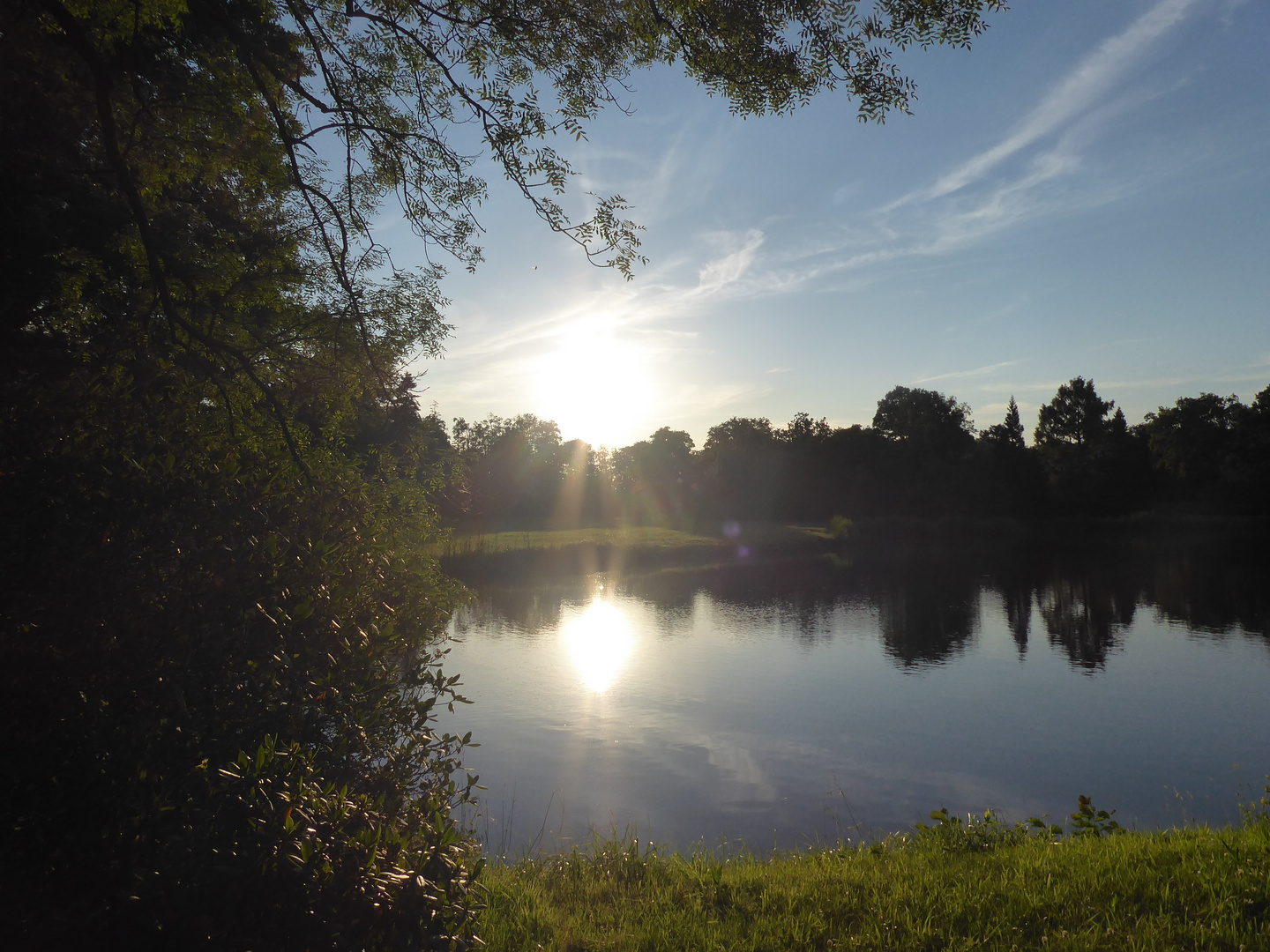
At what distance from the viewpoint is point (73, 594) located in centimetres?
360

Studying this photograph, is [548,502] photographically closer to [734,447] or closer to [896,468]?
[734,447]

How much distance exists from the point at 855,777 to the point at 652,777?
2908 mm

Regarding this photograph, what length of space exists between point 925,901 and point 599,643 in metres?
17.1

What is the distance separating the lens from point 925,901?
482 centimetres

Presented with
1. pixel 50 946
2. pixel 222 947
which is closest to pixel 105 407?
pixel 50 946

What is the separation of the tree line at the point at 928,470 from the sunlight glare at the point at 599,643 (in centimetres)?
4330

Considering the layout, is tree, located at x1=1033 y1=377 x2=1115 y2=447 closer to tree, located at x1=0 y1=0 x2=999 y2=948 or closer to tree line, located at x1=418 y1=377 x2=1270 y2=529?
tree line, located at x1=418 y1=377 x2=1270 y2=529

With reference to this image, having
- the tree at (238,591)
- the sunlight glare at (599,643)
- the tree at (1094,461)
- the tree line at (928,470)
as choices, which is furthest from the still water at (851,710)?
the tree at (1094,461)

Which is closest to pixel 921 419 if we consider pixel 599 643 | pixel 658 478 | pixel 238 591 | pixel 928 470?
pixel 928 470

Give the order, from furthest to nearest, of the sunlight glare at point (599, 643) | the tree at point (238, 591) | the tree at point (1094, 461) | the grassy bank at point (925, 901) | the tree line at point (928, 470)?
the tree at point (1094, 461)
the tree line at point (928, 470)
the sunlight glare at point (599, 643)
the grassy bank at point (925, 901)
the tree at point (238, 591)

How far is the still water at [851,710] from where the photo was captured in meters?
9.98

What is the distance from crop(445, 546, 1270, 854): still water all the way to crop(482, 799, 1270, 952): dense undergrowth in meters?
3.25

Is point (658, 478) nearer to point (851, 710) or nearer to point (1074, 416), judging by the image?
point (1074, 416)

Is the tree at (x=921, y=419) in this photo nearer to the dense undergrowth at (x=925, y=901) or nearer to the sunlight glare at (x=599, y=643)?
the sunlight glare at (x=599, y=643)
